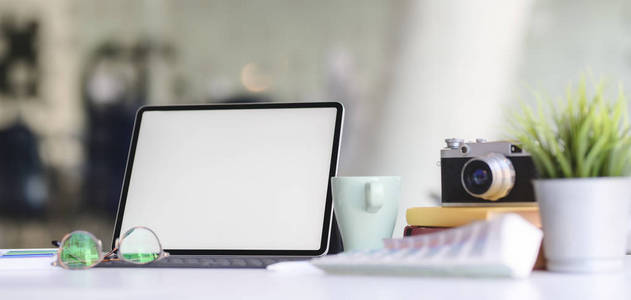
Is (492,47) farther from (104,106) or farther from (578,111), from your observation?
(578,111)

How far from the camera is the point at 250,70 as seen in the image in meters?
2.96

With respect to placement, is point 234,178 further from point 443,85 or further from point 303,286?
point 443,85

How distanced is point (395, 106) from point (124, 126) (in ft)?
3.94

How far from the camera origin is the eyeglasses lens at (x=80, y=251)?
29.6 inches

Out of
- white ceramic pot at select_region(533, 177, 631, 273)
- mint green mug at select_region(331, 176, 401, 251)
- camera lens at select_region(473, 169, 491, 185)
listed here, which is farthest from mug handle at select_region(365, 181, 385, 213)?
white ceramic pot at select_region(533, 177, 631, 273)

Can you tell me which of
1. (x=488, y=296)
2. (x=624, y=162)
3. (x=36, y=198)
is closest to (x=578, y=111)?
(x=624, y=162)

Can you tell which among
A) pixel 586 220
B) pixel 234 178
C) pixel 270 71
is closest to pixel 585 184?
pixel 586 220

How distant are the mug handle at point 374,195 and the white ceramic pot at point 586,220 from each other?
205 millimetres

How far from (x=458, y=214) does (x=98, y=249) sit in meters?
0.39

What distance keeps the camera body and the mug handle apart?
93 mm

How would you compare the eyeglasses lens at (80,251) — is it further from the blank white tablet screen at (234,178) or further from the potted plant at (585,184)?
the potted plant at (585,184)

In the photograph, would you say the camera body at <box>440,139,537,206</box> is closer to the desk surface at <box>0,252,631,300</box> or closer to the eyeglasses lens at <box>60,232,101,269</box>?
the desk surface at <box>0,252,631,300</box>

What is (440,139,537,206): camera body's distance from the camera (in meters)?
0.75

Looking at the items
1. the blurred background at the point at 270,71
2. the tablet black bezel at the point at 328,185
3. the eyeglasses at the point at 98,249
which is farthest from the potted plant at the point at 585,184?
the blurred background at the point at 270,71
